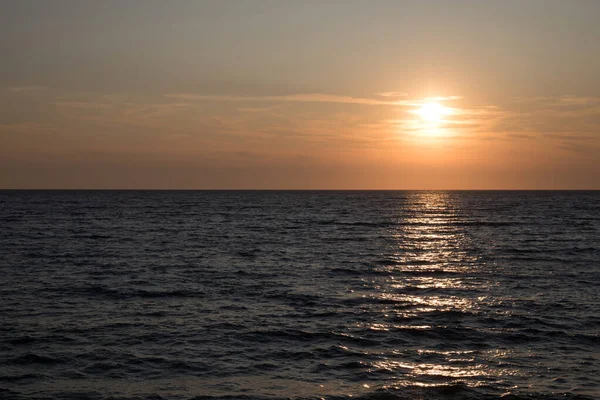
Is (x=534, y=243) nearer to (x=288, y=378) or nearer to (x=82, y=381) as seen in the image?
(x=288, y=378)

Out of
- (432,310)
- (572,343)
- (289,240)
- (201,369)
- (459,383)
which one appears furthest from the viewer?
(289,240)

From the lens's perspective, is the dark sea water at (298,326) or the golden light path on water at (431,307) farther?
the golden light path on water at (431,307)

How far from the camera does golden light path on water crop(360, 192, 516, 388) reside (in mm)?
17003

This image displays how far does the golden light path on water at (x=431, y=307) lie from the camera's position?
17.0 m

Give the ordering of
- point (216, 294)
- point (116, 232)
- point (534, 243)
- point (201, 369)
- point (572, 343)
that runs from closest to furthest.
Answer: point (201, 369) < point (572, 343) < point (216, 294) < point (534, 243) < point (116, 232)

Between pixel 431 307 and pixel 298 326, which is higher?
pixel 431 307

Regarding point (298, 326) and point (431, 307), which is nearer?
point (298, 326)

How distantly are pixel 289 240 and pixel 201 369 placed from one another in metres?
42.6

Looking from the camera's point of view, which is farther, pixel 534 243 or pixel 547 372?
pixel 534 243

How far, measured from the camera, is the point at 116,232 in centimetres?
6812

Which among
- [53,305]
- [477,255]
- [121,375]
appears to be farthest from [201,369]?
[477,255]

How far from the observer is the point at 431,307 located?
2589 cm

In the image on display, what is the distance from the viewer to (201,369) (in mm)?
17344

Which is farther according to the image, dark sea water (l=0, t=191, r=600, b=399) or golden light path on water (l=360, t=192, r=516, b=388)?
golden light path on water (l=360, t=192, r=516, b=388)
